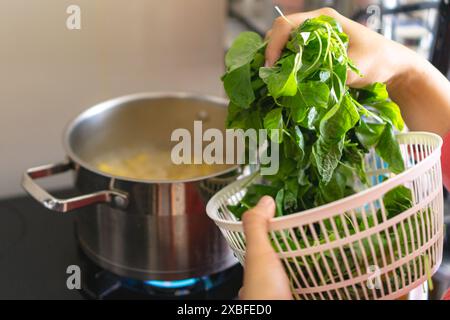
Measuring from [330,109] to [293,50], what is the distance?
66mm

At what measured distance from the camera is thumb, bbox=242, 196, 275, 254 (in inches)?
18.9

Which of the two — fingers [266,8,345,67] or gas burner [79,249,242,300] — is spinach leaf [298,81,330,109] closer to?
fingers [266,8,345,67]

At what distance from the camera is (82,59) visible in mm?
933

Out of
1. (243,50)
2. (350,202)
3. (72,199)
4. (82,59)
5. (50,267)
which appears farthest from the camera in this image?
(82,59)

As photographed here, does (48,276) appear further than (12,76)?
No

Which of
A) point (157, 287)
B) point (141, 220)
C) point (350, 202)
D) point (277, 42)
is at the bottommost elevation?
point (157, 287)

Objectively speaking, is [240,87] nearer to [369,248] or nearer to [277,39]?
[277,39]

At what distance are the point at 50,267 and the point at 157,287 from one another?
0.16 m

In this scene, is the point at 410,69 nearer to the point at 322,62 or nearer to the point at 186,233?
the point at 322,62

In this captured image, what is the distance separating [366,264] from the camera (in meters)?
0.51

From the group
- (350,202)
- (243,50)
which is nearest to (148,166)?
(243,50)

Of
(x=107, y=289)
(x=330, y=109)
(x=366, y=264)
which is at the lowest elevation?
(x=107, y=289)

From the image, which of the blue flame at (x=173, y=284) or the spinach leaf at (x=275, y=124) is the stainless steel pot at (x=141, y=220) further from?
the spinach leaf at (x=275, y=124)

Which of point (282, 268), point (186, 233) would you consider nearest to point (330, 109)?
point (282, 268)
